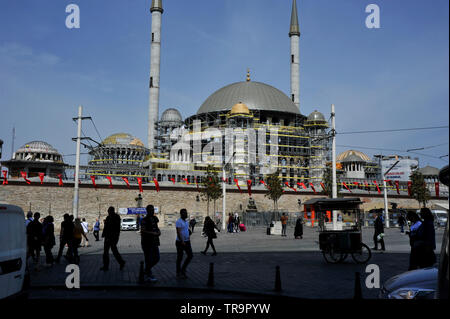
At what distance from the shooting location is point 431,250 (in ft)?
28.3

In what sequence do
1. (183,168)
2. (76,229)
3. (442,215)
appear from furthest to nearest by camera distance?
(183,168), (442,215), (76,229)

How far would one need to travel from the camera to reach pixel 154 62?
74.2 m

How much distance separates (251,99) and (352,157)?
113ft

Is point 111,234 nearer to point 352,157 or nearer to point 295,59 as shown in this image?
point 295,59

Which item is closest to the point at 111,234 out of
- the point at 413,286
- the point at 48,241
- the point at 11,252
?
the point at 48,241

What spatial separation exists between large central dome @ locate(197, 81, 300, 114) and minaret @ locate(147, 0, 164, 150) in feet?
33.6

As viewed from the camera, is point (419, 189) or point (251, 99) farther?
point (251, 99)

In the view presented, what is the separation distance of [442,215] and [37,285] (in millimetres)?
50120

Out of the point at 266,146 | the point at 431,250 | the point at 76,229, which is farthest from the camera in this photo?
the point at 266,146

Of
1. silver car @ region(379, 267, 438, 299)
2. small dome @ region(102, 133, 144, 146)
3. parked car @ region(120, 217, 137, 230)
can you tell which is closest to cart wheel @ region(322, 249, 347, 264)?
silver car @ region(379, 267, 438, 299)
